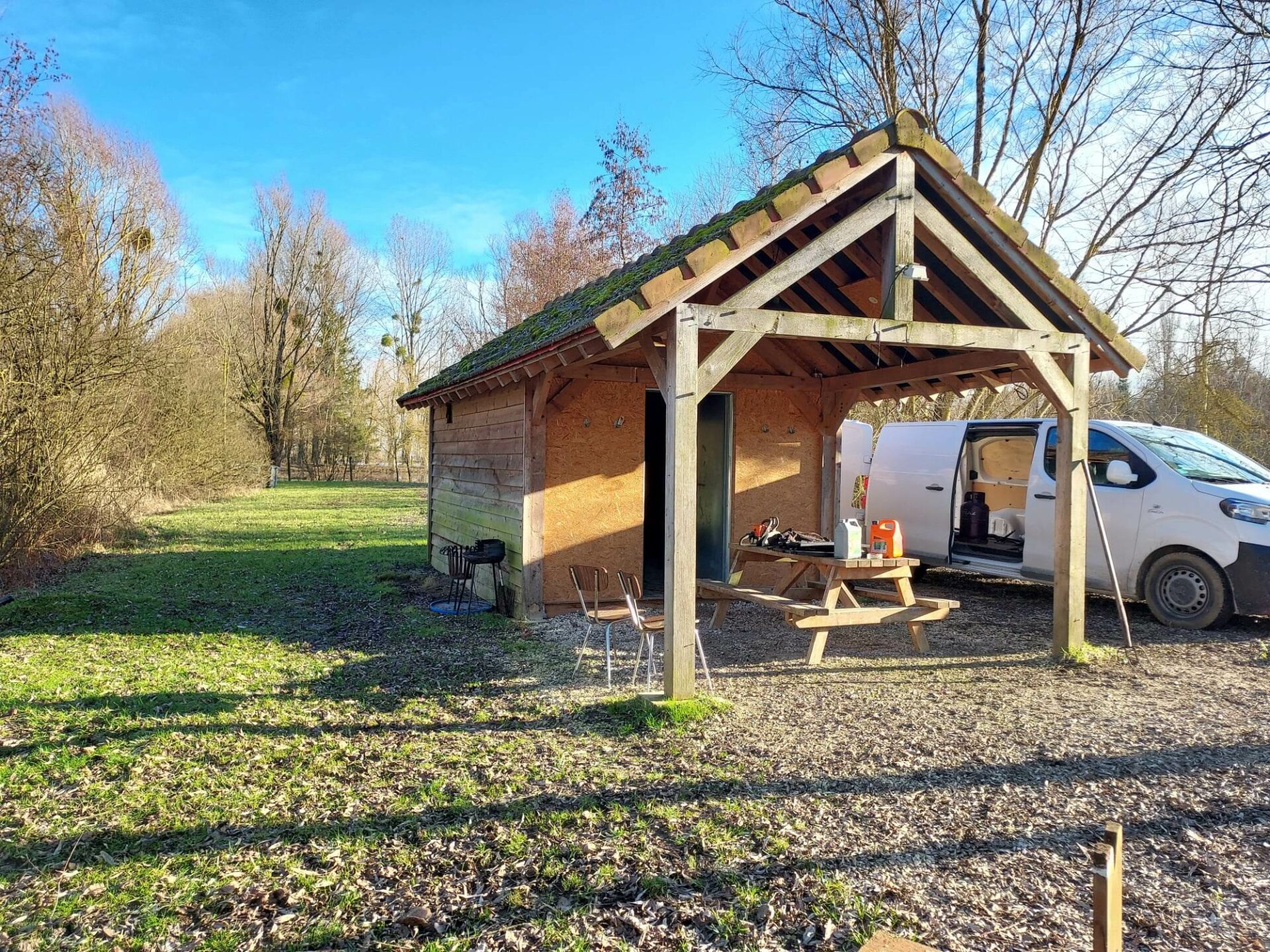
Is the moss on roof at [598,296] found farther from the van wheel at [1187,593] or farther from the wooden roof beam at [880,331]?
the van wheel at [1187,593]

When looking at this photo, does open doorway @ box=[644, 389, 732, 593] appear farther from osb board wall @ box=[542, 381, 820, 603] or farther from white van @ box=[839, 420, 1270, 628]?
white van @ box=[839, 420, 1270, 628]

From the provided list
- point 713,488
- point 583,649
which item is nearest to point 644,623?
point 583,649

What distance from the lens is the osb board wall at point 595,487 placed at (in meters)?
8.35

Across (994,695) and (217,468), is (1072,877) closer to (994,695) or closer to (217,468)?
(994,695)

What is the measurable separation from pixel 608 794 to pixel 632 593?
90.4 inches

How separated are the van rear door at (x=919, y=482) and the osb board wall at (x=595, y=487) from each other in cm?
398

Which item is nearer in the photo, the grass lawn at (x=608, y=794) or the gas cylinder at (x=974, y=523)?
the grass lawn at (x=608, y=794)

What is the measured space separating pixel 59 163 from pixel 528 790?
1284 cm

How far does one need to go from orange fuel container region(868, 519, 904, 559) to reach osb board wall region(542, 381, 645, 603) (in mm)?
2844

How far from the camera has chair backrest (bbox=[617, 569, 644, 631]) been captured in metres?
5.62

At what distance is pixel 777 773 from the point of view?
4.27 metres

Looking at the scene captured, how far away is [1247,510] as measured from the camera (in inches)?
276

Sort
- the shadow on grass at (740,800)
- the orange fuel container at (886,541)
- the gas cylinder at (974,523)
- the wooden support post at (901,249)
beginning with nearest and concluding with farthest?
the shadow on grass at (740,800) < the wooden support post at (901,249) < the orange fuel container at (886,541) < the gas cylinder at (974,523)

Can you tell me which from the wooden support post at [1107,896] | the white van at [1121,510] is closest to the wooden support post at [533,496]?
the white van at [1121,510]
